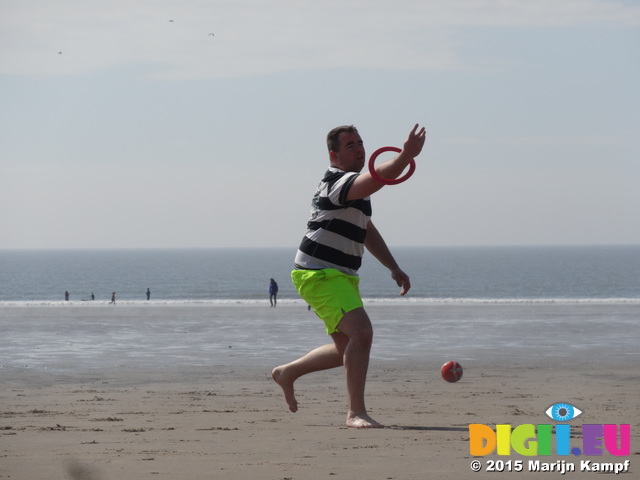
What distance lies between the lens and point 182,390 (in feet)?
30.0

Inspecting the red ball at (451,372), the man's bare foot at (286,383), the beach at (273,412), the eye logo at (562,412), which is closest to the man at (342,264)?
the beach at (273,412)

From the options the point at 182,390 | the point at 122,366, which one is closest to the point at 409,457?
the point at 182,390

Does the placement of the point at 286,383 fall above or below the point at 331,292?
below

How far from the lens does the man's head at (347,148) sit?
18.4 feet

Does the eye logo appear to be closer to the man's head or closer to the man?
the man

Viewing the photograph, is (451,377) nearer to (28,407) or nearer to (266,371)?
(28,407)

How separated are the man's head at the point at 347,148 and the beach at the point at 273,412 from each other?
5.17 ft

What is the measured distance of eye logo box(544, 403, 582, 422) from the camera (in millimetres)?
6516

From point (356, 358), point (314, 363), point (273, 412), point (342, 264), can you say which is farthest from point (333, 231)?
point (273, 412)

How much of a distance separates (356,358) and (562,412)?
84.3 inches

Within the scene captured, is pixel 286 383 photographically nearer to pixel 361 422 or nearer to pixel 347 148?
pixel 361 422

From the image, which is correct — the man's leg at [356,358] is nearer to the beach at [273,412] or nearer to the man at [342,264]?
the man at [342,264]

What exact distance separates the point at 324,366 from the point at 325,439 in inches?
34.2

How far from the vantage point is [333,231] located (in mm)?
5551
